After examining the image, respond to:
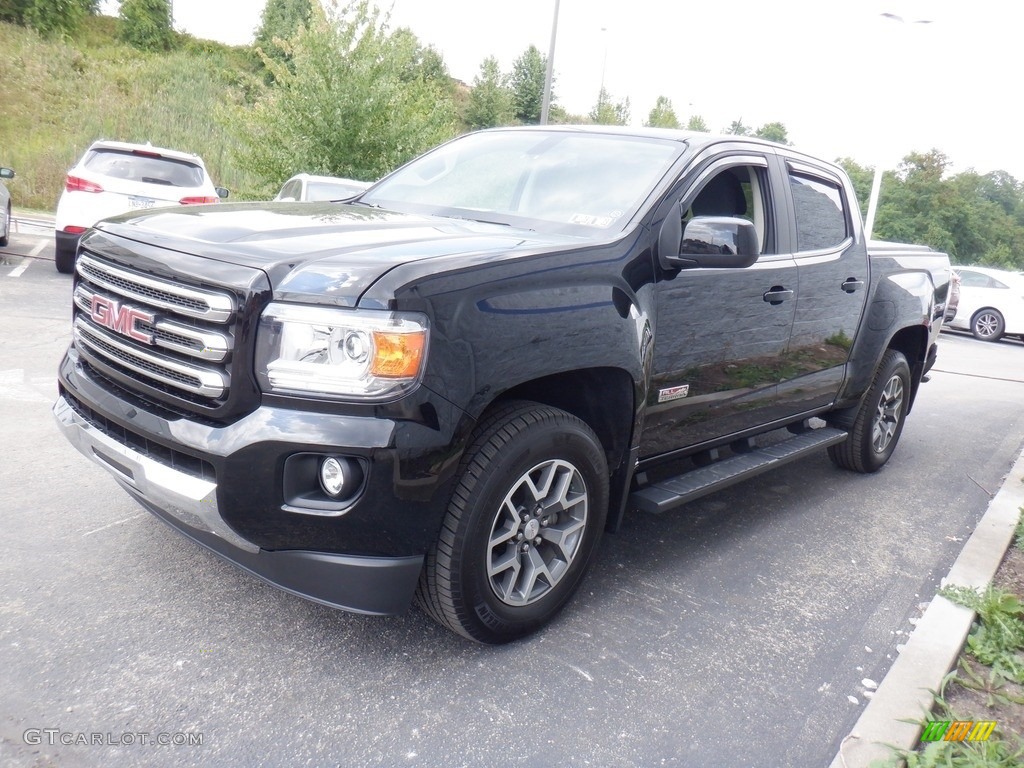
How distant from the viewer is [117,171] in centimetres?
1000

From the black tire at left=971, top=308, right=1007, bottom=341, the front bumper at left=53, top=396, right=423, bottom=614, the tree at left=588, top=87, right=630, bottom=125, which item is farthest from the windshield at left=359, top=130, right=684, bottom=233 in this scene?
the tree at left=588, top=87, right=630, bottom=125

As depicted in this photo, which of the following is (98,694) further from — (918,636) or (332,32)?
(332,32)

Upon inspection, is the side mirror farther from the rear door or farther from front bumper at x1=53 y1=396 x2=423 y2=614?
front bumper at x1=53 y1=396 x2=423 y2=614

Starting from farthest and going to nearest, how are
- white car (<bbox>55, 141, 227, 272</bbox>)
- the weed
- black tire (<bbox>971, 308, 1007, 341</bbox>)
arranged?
black tire (<bbox>971, 308, 1007, 341</bbox>) < white car (<bbox>55, 141, 227, 272</bbox>) < the weed

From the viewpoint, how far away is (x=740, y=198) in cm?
415

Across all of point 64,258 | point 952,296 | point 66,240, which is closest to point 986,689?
point 952,296

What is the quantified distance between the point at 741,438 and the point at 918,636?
1.27 m

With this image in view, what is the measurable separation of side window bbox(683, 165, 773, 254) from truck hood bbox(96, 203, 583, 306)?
→ 3.24 feet

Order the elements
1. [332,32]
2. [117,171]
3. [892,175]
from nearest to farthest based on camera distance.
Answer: [117,171] < [332,32] < [892,175]

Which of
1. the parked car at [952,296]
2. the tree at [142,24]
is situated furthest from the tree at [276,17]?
A: the parked car at [952,296]

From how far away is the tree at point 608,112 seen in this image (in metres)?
34.8

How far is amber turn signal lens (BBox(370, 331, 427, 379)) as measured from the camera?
2428mm

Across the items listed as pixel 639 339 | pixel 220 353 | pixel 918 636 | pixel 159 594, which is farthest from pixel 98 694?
pixel 918 636

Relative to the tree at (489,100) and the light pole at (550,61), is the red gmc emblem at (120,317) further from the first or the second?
the tree at (489,100)
